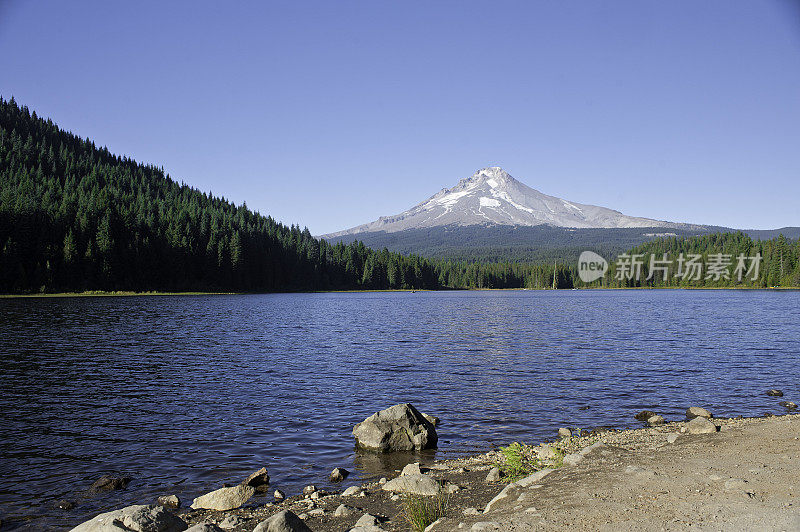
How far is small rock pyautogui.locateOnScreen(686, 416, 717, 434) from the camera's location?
734 inches

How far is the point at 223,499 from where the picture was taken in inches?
545

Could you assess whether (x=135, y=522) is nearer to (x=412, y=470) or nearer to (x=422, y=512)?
(x=422, y=512)

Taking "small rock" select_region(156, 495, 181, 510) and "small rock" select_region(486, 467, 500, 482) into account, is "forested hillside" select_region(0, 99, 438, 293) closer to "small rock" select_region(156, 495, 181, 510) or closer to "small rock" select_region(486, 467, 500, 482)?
"small rock" select_region(156, 495, 181, 510)

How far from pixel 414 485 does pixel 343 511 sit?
239 cm

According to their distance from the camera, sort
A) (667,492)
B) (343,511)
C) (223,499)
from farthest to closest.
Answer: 1. (223,499)
2. (343,511)
3. (667,492)

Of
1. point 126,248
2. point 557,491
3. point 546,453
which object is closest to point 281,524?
point 557,491

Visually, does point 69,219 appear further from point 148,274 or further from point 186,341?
point 186,341

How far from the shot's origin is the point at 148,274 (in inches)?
5463

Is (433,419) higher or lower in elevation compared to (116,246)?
lower

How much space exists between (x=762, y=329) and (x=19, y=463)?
69108mm

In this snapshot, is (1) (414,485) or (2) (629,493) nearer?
(2) (629,493)

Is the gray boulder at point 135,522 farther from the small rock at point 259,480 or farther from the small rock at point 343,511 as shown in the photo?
the small rock at point 343,511

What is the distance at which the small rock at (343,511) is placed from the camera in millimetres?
12680

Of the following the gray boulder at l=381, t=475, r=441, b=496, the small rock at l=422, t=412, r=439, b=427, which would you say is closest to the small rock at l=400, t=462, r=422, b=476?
A: the gray boulder at l=381, t=475, r=441, b=496
